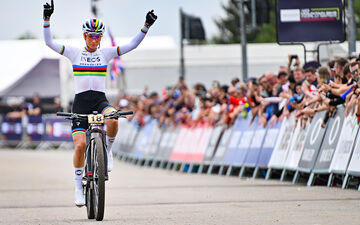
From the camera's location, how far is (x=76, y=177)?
1099 cm

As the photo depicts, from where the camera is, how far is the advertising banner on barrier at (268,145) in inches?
685

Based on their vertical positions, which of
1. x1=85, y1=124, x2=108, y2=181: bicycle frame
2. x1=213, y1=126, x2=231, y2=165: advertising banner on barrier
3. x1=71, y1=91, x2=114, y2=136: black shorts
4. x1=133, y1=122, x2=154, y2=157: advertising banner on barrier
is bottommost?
x1=133, y1=122, x2=154, y2=157: advertising banner on barrier

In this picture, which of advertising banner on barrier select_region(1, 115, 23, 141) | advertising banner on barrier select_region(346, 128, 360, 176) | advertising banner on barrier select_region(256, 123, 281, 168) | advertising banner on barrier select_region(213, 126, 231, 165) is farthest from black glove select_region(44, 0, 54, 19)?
advertising banner on barrier select_region(1, 115, 23, 141)

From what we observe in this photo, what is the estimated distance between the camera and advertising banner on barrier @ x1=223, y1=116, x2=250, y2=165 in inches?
755

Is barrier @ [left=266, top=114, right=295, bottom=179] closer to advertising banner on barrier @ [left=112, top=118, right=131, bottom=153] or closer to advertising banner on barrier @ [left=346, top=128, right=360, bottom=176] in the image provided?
advertising banner on barrier @ [left=346, top=128, right=360, bottom=176]

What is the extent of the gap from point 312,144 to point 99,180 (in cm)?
616

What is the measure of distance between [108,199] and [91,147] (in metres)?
3.35

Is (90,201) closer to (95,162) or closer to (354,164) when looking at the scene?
(95,162)

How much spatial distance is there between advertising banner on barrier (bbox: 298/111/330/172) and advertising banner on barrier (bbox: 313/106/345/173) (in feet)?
0.51

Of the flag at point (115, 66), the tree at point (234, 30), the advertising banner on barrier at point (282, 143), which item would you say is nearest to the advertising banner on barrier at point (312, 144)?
the advertising banner on barrier at point (282, 143)

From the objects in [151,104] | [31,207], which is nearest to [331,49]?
[151,104]

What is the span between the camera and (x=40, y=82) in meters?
41.4

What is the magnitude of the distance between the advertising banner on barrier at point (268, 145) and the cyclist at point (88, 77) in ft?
21.8

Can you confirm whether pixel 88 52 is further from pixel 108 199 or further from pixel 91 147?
pixel 108 199
